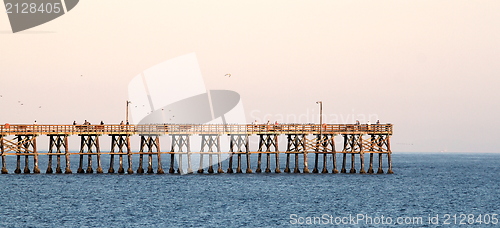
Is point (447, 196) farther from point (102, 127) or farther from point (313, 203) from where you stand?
point (102, 127)

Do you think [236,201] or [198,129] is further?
[198,129]

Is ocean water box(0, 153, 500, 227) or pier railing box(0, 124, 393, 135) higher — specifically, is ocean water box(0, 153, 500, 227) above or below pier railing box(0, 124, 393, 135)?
below

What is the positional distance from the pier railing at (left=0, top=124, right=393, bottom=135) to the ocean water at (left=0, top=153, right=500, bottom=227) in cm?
483

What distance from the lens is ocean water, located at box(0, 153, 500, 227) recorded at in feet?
148

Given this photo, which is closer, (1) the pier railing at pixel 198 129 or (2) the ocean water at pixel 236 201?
(2) the ocean water at pixel 236 201

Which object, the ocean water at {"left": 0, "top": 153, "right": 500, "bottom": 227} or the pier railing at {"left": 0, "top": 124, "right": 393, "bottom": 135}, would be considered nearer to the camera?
Result: the ocean water at {"left": 0, "top": 153, "right": 500, "bottom": 227}

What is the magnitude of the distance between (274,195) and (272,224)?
15013 mm

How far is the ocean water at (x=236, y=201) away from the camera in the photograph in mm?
45094

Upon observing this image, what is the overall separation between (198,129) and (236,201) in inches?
719

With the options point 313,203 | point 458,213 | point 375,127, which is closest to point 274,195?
point 313,203

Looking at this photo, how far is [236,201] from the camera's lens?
54.8 m

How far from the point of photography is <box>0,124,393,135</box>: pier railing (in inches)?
2761

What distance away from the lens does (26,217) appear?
149 ft

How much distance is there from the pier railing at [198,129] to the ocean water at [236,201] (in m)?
4.83
